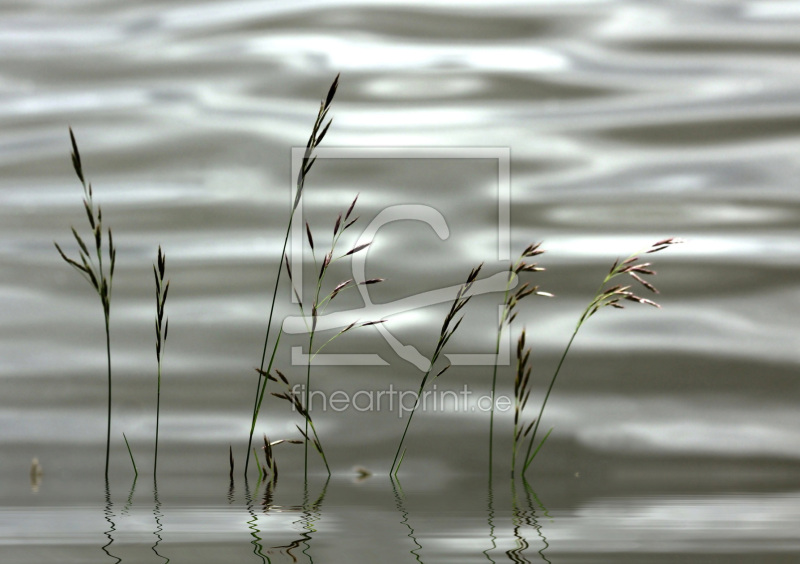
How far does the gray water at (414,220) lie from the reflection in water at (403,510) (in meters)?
0.04

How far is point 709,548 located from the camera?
0.68 m

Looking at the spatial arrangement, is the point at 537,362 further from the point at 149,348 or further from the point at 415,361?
the point at 149,348

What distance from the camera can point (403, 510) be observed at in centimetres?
89

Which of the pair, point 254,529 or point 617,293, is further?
point 617,293

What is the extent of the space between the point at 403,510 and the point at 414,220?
88cm

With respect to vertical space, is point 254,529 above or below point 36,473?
above

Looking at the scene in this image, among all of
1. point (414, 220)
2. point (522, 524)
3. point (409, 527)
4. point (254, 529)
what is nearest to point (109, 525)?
point (254, 529)

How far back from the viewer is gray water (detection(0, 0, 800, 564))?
58.4 inches

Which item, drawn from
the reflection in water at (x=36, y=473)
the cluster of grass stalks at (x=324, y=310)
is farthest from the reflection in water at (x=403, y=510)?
the reflection in water at (x=36, y=473)

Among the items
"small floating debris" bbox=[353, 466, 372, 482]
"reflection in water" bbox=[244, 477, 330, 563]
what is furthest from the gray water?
"reflection in water" bbox=[244, 477, 330, 563]

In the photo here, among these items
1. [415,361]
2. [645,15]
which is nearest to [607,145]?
[645,15]

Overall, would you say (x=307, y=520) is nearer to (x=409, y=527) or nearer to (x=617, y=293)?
(x=409, y=527)

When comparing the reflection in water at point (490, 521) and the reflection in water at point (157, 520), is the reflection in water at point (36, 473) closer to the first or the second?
the reflection in water at point (157, 520)

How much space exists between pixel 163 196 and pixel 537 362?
99 cm
